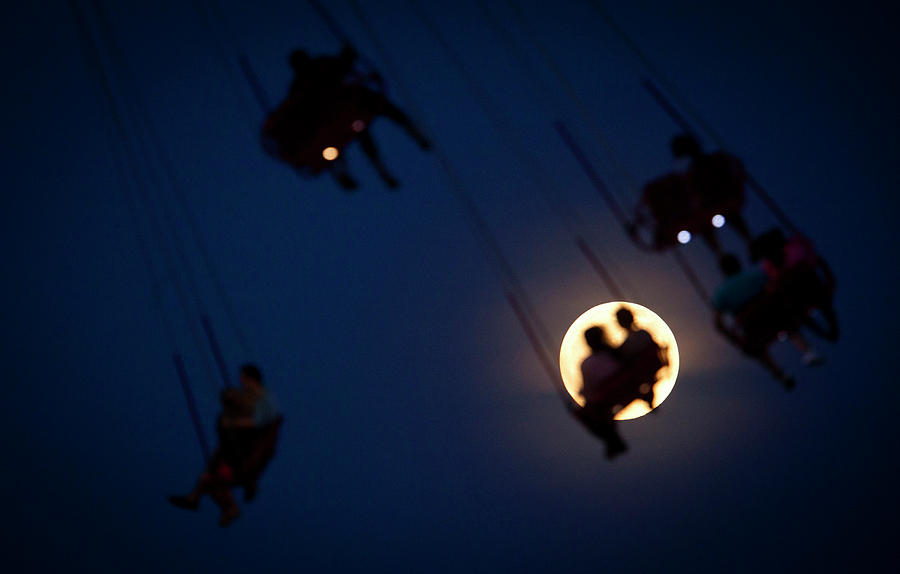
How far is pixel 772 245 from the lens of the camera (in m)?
6.34

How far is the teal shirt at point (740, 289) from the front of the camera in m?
6.30

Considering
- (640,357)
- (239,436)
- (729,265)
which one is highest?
(239,436)

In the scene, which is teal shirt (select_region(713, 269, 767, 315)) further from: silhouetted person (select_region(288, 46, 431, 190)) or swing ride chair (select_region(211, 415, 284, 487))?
swing ride chair (select_region(211, 415, 284, 487))

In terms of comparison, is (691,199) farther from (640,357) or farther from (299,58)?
(299,58)

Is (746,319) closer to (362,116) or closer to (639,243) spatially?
(639,243)

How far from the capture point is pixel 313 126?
6242mm

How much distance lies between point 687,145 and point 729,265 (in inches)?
43.6

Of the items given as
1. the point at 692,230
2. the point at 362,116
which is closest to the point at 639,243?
the point at 692,230

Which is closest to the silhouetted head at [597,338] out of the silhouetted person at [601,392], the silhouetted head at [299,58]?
the silhouetted person at [601,392]

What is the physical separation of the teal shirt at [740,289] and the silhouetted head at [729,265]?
0.20m

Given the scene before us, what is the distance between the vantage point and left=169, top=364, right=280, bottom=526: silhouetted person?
20.7 feet

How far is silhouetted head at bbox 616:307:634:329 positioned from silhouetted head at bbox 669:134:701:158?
1.74m

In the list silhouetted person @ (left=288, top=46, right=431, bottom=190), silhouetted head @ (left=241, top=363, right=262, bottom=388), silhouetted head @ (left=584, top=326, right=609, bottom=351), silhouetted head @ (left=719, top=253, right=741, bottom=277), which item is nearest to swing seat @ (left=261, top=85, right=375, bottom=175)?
silhouetted person @ (left=288, top=46, right=431, bottom=190)

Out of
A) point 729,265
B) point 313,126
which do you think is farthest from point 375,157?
point 729,265
